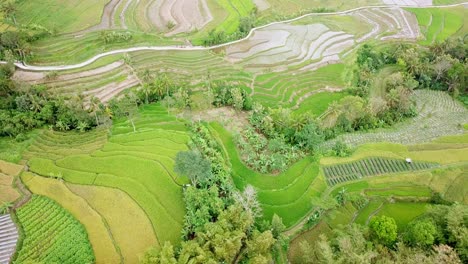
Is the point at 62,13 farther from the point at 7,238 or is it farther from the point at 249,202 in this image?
the point at 249,202

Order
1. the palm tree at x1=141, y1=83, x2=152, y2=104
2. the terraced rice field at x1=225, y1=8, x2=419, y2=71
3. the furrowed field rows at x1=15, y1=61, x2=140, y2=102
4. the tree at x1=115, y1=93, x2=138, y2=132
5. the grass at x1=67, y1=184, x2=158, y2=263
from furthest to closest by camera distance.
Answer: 1. the terraced rice field at x1=225, y1=8, x2=419, y2=71
2. the furrowed field rows at x1=15, y1=61, x2=140, y2=102
3. the palm tree at x1=141, y1=83, x2=152, y2=104
4. the tree at x1=115, y1=93, x2=138, y2=132
5. the grass at x1=67, y1=184, x2=158, y2=263

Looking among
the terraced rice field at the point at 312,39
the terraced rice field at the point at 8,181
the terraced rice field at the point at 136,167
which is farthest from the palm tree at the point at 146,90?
the terraced rice field at the point at 8,181

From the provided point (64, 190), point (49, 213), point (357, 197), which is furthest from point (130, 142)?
point (357, 197)

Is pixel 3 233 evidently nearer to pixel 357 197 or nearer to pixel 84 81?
pixel 84 81

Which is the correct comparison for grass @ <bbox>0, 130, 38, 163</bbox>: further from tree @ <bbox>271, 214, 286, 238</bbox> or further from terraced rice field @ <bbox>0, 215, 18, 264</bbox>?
tree @ <bbox>271, 214, 286, 238</bbox>

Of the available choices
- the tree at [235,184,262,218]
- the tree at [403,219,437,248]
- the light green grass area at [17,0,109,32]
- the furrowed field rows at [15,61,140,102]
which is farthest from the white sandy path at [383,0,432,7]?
the tree at [235,184,262,218]

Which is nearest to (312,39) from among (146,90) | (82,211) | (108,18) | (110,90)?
(146,90)

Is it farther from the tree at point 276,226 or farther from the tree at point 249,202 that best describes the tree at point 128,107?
the tree at point 276,226
